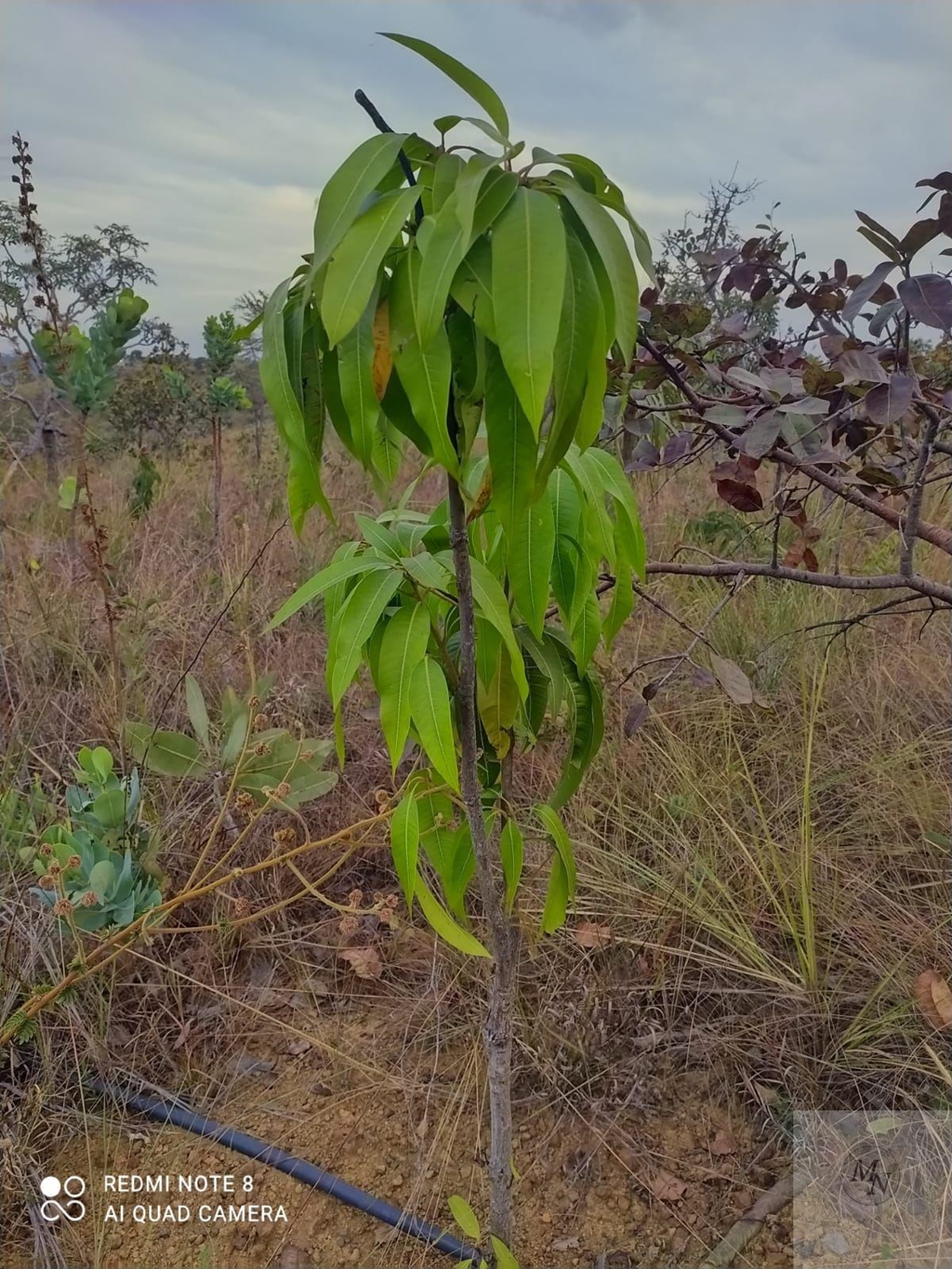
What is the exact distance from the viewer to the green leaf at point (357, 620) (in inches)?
26.9

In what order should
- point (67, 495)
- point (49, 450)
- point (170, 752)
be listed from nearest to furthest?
point (170, 752), point (67, 495), point (49, 450)

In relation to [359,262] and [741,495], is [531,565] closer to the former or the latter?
[359,262]

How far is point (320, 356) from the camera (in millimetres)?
584

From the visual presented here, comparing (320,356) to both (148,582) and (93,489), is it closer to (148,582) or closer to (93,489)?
(148,582)

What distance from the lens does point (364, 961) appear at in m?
1.58

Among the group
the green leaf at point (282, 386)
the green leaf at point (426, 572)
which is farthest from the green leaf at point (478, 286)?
the green leaf at point (426, 572)

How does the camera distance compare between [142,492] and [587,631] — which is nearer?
[587,631]

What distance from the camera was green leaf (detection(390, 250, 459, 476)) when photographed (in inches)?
19.4

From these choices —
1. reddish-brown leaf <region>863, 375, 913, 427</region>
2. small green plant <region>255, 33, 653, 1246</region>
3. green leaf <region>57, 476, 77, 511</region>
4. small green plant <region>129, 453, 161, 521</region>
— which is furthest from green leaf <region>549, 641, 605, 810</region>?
small green plant <region>129, 453, 161, 521</region>

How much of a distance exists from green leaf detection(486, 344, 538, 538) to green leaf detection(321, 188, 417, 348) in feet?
0.30

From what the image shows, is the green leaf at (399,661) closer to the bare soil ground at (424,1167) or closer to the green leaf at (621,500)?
the green leaf at (621,500)

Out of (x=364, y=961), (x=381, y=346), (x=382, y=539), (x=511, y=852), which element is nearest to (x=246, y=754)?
(x=364, y=961)

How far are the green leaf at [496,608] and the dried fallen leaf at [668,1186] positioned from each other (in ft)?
3.33

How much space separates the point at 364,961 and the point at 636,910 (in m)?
0.55
